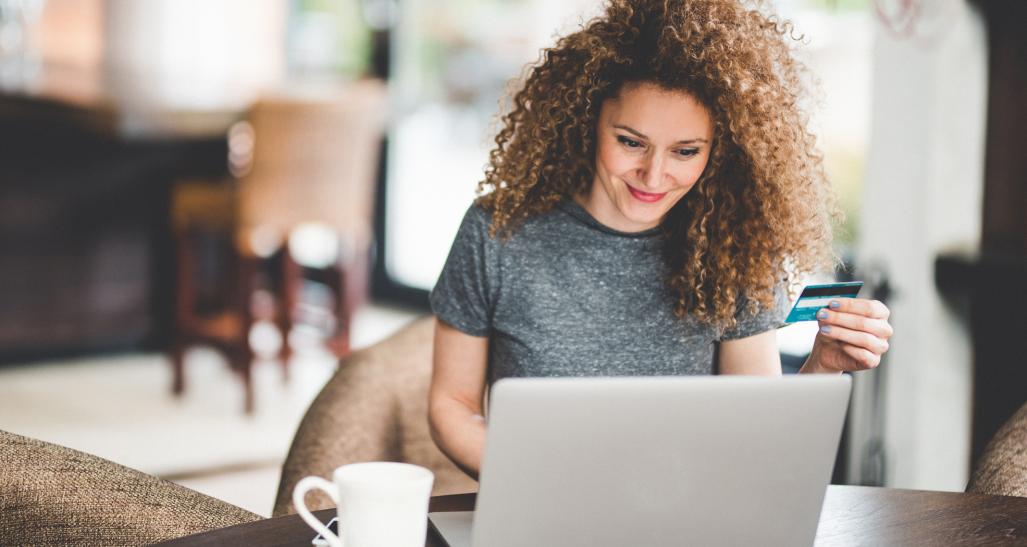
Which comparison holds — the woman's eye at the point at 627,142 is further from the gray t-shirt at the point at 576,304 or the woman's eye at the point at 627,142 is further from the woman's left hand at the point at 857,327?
the woman's left hand at the point at 857,327

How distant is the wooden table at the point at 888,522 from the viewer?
113 cm

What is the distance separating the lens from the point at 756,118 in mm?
1479

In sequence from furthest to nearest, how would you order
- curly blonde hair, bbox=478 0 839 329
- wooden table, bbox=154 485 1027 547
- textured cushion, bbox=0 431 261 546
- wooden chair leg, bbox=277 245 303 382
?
1. wooden chair leg, bbox=277 245 303 382
2. curly blonde hair, bbox=478 0 839 329
3. textured cushion, bbox=0 431 261 546
4. wooden table, bbox=154 485 1027 547

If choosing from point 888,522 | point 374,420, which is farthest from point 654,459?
point 374,420

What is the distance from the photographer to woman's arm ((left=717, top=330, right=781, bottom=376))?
159 cm

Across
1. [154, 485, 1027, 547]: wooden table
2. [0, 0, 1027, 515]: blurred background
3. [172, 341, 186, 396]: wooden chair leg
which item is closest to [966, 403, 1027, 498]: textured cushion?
[154, 485, 1027, 547]: wooden table

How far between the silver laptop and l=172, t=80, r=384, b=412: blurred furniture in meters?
3.15

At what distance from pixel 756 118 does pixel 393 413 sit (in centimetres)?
69

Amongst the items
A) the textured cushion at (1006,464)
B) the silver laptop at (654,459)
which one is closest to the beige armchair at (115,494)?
the silver laptop at (654,459)

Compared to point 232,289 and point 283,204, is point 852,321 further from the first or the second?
point 232,289

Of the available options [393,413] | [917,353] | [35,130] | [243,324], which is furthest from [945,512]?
[35,130]

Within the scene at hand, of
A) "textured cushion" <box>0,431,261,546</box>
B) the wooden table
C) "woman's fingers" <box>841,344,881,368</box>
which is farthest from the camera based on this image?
"woman's fingers" <box>841,344,881,368</box>

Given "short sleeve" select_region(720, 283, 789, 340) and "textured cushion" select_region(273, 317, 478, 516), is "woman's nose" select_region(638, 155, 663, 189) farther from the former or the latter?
"textured cushion" select_region(273, 317, 478, 516)

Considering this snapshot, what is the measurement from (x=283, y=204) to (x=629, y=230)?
2.63 m
